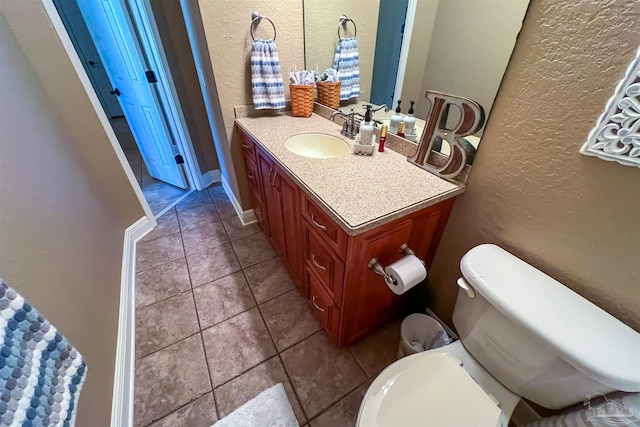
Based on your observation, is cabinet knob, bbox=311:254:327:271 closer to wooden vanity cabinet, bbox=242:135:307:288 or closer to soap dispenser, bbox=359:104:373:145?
wooden vanity cabinet, bbox=242:135:307:288

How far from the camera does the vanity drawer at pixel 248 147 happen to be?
1.56 meters

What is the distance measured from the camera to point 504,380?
0.82 m

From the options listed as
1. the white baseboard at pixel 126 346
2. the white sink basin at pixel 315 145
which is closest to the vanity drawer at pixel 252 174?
the white sink basin at pixel 315 145

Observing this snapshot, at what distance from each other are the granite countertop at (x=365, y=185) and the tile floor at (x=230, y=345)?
0.83 meters

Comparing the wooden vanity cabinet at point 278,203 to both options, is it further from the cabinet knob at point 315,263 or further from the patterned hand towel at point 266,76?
the patterned hand towel at point 266,76

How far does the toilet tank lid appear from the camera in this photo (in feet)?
1.85

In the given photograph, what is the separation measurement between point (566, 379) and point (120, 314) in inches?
71.7

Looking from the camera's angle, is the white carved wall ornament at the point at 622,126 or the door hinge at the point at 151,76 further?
the door hinge at the point at 151,76

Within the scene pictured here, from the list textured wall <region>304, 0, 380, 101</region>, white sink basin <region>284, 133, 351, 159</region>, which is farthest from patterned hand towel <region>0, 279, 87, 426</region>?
textured wall <region>304, 0, 380, 101</region>

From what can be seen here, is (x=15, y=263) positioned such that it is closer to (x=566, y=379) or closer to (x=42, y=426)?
(x=42, y=426)

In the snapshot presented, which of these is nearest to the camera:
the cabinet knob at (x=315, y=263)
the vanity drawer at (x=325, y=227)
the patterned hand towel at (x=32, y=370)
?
the patterned hand towel at (x=32, y=370)

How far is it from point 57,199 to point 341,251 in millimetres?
1290

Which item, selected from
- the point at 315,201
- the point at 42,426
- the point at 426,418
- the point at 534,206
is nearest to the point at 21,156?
the point at 42,426

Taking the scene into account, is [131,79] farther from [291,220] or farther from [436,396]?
[436,396]
